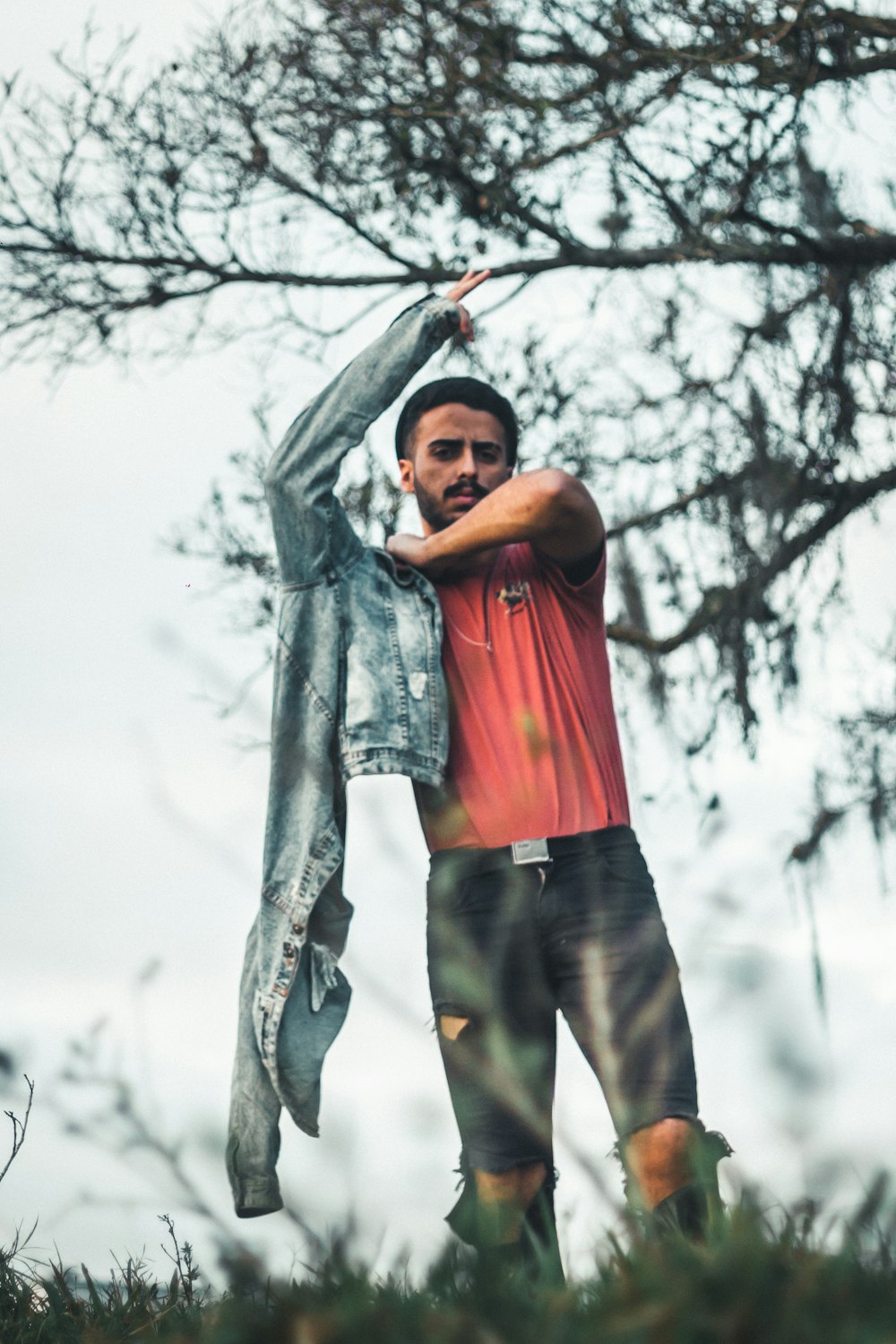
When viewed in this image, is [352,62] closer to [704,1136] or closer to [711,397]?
[711,397]

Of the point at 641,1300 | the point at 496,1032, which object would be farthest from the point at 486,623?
the point at 641,1300

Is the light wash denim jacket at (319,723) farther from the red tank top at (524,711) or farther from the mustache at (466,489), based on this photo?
the mustache at (466,489)

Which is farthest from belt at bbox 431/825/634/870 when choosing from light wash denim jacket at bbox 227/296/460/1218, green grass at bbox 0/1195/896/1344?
green grass at bbox 0/1195/896/1344

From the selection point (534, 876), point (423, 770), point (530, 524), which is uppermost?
point (530, 524)

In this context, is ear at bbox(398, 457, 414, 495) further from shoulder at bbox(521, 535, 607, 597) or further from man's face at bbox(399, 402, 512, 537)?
shoulder at bbox(521, 535, 607, 597)

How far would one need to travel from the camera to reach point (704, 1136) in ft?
7.38

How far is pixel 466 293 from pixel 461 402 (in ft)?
0.70

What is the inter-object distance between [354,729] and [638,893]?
591 millimetres

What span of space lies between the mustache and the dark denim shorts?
2.44 ft

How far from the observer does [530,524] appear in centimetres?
265

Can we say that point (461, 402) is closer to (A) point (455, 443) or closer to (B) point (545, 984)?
(A) point (455, 443)

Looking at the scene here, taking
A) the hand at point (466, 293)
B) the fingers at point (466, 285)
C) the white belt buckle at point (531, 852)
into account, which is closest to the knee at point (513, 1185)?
the white belt buckle at point (531, 852)

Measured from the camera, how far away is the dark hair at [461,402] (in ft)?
9.93

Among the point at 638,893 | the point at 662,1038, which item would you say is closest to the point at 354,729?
the point at 638,893
